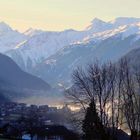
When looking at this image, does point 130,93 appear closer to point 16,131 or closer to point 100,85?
point 100,85

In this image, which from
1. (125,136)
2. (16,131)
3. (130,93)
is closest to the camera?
(130,93)

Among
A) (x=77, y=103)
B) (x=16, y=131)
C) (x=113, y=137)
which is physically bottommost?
(x=113, y=137)

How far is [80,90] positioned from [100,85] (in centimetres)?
206

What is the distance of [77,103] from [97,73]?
3873 millimetres

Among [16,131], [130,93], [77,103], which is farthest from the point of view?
[16,131]

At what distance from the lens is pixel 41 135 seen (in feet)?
418

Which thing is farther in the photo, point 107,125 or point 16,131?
point 16,131

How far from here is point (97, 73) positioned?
47062 millimetres

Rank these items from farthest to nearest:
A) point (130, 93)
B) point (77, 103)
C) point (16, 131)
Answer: point (16, 131), point (77, 103), point (130, 93)

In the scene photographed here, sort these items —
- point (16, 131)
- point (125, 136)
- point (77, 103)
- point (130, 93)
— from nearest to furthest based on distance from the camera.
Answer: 1. point (130, 93)
2. point (77, 103)
3. point (16, 131)
4. point (125, 136)

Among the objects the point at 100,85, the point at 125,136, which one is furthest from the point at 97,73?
the point at 125,136

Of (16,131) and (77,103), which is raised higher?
(16,131)

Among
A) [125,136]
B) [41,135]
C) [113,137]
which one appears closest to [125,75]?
[113,137]

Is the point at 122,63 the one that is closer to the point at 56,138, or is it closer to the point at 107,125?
the point at 107,125
